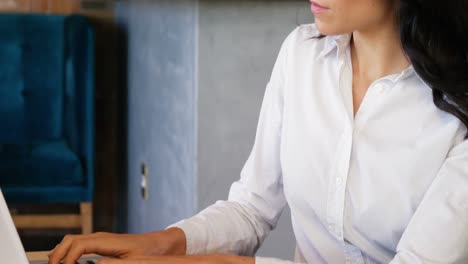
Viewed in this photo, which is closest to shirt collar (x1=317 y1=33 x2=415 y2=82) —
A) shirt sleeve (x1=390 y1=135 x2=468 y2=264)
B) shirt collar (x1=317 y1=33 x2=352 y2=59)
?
shirt collar (x1=317 y1=33 x2=352 y2=59)

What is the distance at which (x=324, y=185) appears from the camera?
1366mm

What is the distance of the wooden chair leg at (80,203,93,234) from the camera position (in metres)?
3.57

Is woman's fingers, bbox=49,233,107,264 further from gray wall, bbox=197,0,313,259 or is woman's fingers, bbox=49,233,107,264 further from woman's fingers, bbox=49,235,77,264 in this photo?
gray wall, bbox=197,0,313,259

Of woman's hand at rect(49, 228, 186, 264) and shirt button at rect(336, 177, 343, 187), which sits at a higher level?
shirt button at rect(336, 177, 343, 187)

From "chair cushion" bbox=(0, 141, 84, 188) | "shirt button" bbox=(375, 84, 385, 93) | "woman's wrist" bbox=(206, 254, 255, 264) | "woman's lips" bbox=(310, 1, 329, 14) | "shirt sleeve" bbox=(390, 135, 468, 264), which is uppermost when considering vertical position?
"woman's lips" bbox=(310, 1, 329, 14)

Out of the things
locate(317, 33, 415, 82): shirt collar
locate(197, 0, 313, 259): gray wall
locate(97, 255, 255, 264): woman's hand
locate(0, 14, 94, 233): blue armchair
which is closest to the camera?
locate(97, 255, 255, 264): woman's hand

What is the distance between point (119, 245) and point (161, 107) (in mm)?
1677

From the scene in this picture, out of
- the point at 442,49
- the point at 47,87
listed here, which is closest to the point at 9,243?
the point at 442,49

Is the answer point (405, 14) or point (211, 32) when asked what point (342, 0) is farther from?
point (211, 32)

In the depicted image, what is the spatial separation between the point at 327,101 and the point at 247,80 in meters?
0.93

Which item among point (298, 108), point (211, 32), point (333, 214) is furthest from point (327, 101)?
point (211, 32)

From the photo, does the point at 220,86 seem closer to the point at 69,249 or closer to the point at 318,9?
the point at 318,9

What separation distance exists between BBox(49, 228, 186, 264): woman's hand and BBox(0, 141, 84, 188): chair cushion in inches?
88.4

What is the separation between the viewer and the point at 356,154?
1330 millimetres
